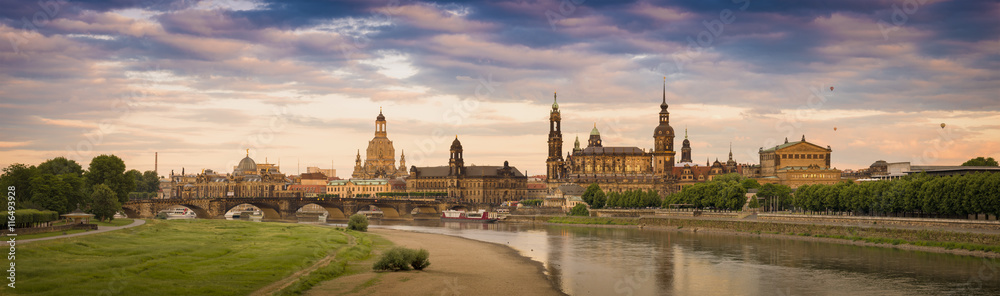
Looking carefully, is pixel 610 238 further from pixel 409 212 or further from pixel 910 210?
pixel 409 212

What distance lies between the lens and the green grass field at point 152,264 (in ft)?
133

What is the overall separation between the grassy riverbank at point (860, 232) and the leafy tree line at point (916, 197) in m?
5.92

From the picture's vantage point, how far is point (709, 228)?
114m

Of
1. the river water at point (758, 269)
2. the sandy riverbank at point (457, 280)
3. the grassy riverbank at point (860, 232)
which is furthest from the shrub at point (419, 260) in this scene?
the grassy riverbank at point (860, 232)

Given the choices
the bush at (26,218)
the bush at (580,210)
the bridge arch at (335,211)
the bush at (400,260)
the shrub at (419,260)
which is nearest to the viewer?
the bush at (400,260)

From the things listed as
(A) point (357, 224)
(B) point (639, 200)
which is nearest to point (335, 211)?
(B) point (639, 200)

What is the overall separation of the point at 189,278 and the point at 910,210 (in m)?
74.5

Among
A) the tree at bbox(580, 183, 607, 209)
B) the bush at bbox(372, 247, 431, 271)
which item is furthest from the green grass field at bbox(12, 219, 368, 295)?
the tree at bbox(580, 183, 607, 209)

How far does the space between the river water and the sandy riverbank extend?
192cm

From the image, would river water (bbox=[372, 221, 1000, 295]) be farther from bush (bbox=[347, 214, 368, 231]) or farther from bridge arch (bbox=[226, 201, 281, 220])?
bridge arch (bbox=[226, 201, 281, 220])

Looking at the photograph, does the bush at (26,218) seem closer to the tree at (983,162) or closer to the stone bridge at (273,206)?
the stone bridge at (273,206)

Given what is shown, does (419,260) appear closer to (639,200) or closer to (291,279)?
(291,279)

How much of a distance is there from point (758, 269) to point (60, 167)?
87.4 m

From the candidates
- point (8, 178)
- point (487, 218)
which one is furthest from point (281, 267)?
point (487, 218)
